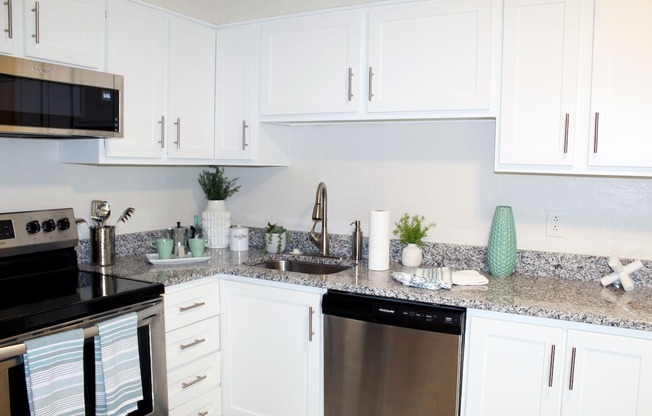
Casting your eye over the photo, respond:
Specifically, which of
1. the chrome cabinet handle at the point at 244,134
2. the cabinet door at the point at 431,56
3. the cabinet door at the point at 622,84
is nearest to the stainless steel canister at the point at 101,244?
the chrome cabinet handle at the point at 244,134

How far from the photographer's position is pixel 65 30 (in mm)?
2271

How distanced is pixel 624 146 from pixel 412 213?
3.56 feet

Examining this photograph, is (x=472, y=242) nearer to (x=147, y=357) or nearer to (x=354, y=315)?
(x=354, y=315)

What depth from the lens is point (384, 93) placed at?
102 inches

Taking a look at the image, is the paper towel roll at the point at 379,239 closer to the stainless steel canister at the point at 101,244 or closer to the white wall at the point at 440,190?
the white wall at the point at 440,190

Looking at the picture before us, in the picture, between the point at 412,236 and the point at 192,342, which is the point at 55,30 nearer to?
the point at 192,342

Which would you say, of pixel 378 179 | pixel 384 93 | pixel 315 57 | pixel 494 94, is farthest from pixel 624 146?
pixel 315 57

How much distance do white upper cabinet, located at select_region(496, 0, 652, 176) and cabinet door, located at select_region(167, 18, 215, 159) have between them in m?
1.58

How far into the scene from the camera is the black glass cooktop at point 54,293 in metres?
1.85

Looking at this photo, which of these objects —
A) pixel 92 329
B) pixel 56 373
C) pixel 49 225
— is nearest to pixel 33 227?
pixel 49 225

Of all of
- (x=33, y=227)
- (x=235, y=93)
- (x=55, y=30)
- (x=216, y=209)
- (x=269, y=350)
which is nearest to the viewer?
(x=55, y=30)

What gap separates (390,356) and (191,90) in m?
1.73

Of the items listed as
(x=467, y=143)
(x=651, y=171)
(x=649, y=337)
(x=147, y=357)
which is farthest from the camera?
(x=467, y=143)

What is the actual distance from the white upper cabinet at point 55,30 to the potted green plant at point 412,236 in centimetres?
165
